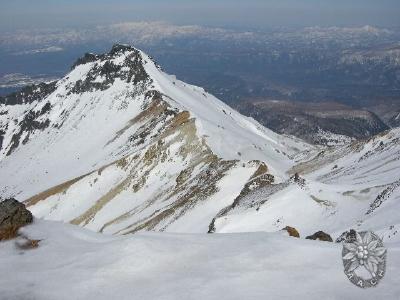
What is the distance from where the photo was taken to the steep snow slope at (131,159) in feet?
225

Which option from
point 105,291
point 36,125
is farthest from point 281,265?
point 36,125

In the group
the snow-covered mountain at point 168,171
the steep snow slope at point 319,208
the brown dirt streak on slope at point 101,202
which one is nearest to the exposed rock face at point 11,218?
the snow-covered mountain at point 168,171

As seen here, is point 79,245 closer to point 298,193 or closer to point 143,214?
point 298,193

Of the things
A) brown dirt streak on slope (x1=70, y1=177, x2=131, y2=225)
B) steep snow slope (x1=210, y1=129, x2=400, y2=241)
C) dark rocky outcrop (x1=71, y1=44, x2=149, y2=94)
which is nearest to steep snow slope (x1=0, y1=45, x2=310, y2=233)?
brown dirt streak on slope (x1=70, y1=177, x2=131, y2=225)

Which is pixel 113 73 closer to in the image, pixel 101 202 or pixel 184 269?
pixel 101 202

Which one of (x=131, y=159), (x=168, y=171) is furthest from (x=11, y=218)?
(x=131, y=159)

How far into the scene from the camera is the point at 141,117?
141250 millimetres

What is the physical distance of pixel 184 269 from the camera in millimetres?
19219

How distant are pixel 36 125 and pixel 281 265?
193463 mm

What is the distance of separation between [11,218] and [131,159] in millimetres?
75881
